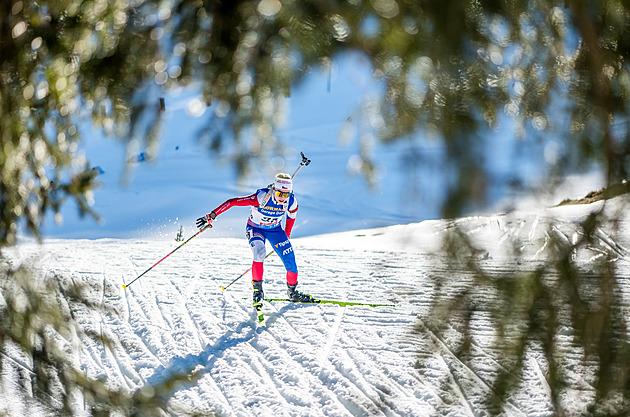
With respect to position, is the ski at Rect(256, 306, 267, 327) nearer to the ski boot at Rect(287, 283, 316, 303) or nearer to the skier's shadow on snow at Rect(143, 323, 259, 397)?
the skier's shadow on snow at Rect(143, 323, 259, 397)

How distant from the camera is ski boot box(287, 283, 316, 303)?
7.97 m

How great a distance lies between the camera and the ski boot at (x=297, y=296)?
7969 millimetres

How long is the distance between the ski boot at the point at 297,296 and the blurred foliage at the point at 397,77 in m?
5.33

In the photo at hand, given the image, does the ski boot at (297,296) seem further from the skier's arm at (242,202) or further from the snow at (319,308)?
the skier's arm at (242,202)

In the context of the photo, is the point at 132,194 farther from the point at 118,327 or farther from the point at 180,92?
the point at 180,92

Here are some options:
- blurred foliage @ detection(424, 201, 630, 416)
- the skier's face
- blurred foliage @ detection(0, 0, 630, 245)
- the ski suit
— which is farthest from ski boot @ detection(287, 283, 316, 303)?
blurred foliage @ detection(424, 201, 630, 416)

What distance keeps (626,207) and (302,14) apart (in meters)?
1.12

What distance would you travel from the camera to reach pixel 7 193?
293 cm

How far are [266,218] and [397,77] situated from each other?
5.42 metres

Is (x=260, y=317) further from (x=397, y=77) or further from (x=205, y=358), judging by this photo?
(x=397, y=77)

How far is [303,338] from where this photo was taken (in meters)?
6.79

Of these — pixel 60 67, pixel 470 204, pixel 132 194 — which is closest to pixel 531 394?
pixel 470 204

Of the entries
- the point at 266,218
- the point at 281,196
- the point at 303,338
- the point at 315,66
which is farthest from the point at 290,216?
the point at 315,66

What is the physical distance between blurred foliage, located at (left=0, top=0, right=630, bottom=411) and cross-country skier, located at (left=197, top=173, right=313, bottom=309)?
14.1ft
